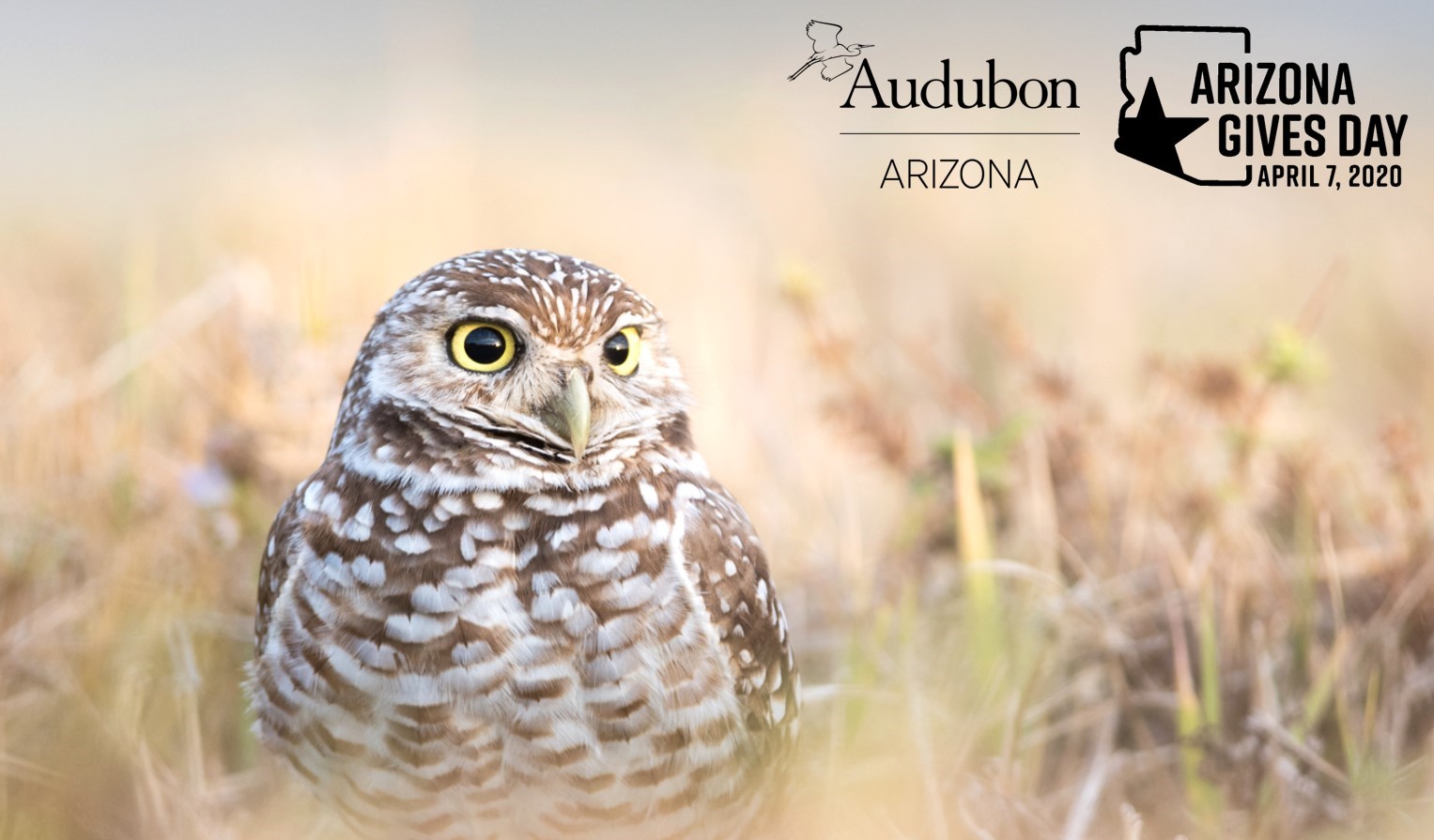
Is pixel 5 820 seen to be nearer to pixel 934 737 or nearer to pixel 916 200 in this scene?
pixel 934 737

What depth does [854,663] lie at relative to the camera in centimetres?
361

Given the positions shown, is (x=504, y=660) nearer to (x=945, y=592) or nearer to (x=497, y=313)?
(x=497, y=313)

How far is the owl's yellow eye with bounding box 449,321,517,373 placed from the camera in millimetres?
2672

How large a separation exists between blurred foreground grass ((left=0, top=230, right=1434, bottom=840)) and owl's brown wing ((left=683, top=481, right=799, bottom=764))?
256 mm

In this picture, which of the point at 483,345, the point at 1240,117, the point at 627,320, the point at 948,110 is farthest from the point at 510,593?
the point at 948,110

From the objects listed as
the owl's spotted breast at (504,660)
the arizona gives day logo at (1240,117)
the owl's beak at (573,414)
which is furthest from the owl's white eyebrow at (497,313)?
the arizona gives day logo at (1240,117)

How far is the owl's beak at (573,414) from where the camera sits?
2586 mm

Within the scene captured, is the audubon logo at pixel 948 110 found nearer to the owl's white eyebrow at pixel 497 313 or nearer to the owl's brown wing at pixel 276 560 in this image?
the owl's white eyebrow at pixel 497 313

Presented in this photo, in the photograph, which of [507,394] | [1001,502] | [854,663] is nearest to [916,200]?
[1001,502]

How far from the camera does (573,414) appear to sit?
259 centimetres

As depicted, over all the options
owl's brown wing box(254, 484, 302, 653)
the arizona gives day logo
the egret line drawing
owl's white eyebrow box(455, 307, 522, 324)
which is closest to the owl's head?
owl's white eyebrow box(455, 307, 522, 324)

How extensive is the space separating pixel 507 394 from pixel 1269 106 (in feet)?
11.4

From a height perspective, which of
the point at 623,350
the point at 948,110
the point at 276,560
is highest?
the point at 948,110

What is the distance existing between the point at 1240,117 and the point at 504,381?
3568 millimetres
